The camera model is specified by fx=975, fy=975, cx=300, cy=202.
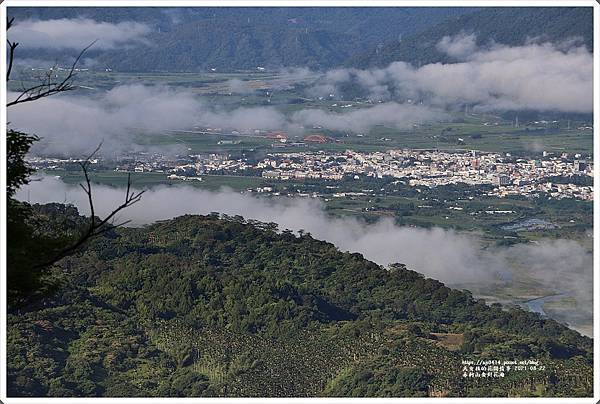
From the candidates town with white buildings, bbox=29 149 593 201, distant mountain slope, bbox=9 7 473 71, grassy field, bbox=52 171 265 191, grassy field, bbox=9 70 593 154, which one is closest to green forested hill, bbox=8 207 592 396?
grassy field, bbox=52 171 265 191

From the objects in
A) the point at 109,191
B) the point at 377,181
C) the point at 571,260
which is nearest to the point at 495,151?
the point at 377,181

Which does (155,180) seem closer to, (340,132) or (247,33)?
(340,132)

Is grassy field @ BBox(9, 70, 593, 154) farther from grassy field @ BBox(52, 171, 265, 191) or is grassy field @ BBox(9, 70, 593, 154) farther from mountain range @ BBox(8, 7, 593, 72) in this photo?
grassy field @ BBox(52, 171, 265, 191)

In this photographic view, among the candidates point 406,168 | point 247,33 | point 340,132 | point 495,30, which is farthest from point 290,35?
point 406,168

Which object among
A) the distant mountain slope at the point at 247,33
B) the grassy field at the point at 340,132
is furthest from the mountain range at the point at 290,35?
the grassy field at the point at 340,132

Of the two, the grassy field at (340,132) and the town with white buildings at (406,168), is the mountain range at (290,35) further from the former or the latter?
the town with white buildings at (406,168)
